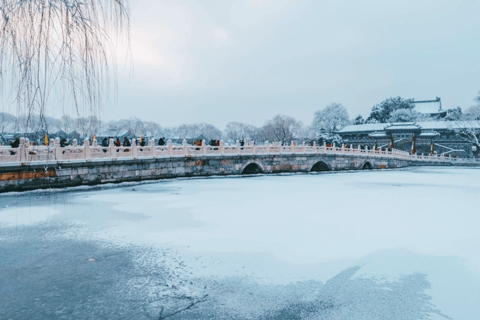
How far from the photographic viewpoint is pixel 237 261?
19.1 feet

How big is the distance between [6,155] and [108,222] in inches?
253

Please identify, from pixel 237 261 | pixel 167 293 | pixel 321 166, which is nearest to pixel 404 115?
pixel 321 166

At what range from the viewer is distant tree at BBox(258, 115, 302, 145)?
174 ft

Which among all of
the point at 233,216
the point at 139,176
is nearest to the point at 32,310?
the point at 233,216

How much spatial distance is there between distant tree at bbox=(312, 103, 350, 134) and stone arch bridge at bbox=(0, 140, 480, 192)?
98.6ft

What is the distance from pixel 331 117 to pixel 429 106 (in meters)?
16.2

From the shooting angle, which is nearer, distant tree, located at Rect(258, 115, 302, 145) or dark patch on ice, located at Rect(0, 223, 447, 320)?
dark patch on ice, located at Rect(0, 223, 447, 320)

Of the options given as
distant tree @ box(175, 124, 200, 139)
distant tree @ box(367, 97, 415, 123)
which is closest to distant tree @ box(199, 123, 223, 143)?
distant tree @ box(175, 124, 200, 139)

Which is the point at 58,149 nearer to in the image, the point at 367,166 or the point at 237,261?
the point at 237,261

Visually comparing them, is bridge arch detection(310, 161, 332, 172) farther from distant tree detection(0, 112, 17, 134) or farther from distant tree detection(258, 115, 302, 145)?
distant tree detection(0, 112, 17, 134)

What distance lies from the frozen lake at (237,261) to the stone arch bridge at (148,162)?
73.8 inches

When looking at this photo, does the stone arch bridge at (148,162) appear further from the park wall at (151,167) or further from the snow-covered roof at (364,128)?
the snow-covered roof at (364,128)

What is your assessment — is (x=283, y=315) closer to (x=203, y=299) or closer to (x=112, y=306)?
(x=203, y=299)

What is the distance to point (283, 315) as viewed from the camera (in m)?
3.99
